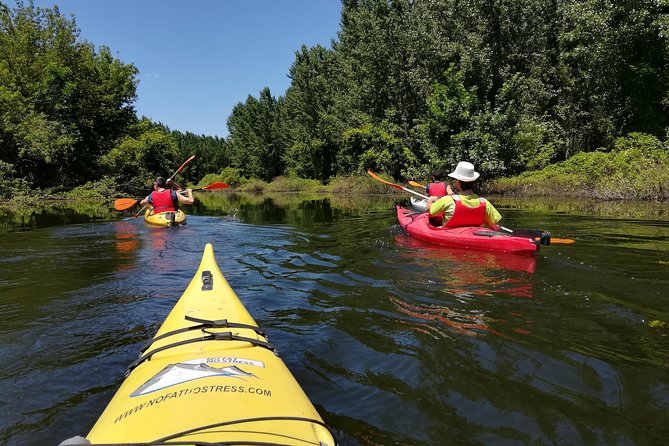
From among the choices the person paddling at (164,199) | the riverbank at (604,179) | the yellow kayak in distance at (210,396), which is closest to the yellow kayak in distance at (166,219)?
the person paddling at (164,199)

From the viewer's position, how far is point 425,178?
24016mm

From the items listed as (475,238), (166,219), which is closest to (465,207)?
(475,238)

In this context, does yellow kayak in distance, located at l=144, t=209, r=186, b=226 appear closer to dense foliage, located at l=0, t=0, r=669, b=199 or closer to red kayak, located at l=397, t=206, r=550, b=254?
red kayak, located at l=397, t=206, r=550, b=254

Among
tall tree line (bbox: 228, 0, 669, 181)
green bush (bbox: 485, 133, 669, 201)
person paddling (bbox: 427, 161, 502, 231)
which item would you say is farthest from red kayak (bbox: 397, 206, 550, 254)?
tall tree line (bbox: 228, 0, 669, 181)

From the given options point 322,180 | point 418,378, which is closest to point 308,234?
point 418,378

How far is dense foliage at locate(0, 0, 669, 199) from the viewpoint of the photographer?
1945 centimetres

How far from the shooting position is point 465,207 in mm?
6633

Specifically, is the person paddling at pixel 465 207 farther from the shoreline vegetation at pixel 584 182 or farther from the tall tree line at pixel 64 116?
the tall tree line at pixel 64 116

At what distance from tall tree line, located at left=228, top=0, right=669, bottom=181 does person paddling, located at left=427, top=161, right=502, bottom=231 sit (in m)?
14.2

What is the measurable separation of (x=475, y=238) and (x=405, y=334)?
131 inches

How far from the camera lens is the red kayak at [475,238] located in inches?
235

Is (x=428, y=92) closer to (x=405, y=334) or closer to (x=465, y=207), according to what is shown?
(x=465, y=207)

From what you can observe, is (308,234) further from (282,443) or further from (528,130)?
(528,130)

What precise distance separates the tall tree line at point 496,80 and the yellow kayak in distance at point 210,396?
63.4 ft
